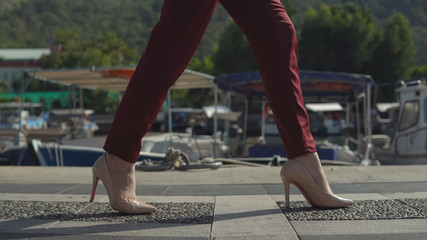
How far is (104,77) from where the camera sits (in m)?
13.4

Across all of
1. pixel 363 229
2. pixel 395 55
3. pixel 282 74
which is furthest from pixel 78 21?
pixel 363 229

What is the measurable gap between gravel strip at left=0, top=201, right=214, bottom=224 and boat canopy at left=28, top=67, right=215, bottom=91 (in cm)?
910

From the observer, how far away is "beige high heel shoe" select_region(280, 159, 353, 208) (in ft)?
8.68

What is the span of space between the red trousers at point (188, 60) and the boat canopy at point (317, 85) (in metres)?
9.37

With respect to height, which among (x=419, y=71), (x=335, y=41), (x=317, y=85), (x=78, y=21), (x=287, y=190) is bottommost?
(x=419, y=71)

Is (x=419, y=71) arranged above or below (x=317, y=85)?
below

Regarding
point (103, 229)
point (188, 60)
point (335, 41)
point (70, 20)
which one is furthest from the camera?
point (70, 20)

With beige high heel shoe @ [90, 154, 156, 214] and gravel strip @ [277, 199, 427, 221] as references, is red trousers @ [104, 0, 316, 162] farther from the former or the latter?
gravel strip @ [277, 199, 427, 221]

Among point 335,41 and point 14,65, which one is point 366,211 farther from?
point 14,65

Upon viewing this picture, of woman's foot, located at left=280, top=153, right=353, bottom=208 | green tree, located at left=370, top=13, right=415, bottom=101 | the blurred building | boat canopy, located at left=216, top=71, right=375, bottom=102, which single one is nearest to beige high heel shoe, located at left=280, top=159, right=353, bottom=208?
woman's foot, located at left=280, top=153, right=353, bottom=208

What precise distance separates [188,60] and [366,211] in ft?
3.68

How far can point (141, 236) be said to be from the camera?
2029 millimetres

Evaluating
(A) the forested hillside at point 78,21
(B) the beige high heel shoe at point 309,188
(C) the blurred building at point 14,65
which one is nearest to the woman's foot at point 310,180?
(B) the beige high heel shoe at point 309,188

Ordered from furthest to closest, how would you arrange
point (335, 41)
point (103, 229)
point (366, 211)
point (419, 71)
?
point (419, 71)
point (335, 41)
point (366, 211)
point (103, 229)
